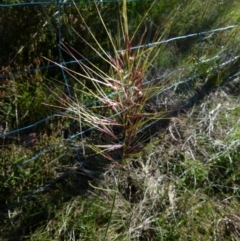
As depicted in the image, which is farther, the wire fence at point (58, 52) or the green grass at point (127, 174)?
the green grass at point (127, 174)

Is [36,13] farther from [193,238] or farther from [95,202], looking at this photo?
[193,238]

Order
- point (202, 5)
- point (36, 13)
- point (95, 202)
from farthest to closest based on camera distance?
point (202, 5)
point (36, 13)
point (95, 202)

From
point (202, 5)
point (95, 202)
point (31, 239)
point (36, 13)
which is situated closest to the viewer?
point (31, 239)

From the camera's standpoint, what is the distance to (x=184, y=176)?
2.72m

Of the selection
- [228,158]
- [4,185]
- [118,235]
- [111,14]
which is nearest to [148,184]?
[118,235]

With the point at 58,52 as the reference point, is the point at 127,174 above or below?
below

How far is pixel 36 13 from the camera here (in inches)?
107

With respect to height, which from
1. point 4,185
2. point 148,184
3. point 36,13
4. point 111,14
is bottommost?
point 148,184

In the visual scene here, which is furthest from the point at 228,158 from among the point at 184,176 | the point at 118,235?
the point at 118,235

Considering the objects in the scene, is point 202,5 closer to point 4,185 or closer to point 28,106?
point 28,106

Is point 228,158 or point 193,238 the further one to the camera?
point 228,158

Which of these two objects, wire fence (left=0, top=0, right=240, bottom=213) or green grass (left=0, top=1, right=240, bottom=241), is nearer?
wire fence (left=0, top=0, right=240, bottom=213)

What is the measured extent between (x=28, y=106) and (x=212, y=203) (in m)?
1.12

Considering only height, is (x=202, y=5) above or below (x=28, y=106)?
below
